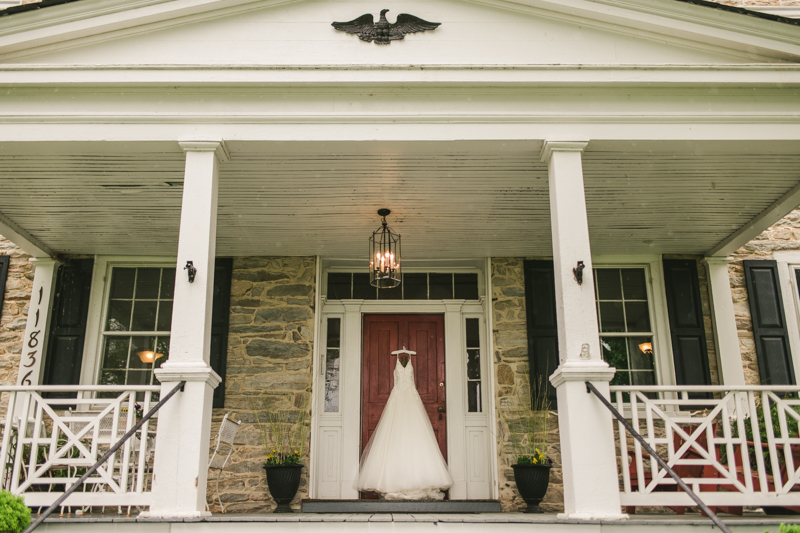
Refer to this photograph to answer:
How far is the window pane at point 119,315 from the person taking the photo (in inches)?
298

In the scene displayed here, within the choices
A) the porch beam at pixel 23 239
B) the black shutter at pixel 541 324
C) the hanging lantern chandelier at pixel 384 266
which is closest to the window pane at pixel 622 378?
the black shutter at pixel 541 324

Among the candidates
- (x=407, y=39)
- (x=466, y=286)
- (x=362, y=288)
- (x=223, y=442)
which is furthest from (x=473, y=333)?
(x=407, y=39)

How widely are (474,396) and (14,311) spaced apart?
5180mm

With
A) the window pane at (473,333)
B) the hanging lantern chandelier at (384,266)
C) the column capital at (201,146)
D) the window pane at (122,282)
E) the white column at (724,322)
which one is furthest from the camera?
the window pane at (473,333)

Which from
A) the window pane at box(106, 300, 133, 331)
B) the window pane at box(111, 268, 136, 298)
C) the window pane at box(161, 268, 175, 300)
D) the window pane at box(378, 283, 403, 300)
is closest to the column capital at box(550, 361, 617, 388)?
the window pane at box(378, 283, 403, 300)

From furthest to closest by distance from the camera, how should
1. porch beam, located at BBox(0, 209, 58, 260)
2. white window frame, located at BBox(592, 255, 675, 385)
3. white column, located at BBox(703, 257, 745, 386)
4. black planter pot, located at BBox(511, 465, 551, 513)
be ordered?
white window frame, located at BBox(592, 255, 675, 385) → white column, located at BBox(703, 257, 745, 386) → porch beam, located at BBox(0, 209, 58, 260) → black planter pot, located at BBox(511, 465, 551, 513)

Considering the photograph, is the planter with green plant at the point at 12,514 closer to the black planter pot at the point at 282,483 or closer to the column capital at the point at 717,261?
the black planter pot at the point at 282,483

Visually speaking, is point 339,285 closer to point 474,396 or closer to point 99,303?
point 474,396

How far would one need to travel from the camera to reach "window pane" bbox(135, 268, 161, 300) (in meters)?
7.70

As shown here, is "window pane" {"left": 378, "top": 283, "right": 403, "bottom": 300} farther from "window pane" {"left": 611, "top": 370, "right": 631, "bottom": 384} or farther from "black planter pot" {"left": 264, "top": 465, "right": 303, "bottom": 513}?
"window pane" {"left": 611, "top": 370, "right": 631, "bottom": 384}

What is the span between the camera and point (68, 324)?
7332 millimetres

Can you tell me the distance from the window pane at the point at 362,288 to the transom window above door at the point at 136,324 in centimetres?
210

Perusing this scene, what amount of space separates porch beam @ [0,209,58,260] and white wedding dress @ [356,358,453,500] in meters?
4.09

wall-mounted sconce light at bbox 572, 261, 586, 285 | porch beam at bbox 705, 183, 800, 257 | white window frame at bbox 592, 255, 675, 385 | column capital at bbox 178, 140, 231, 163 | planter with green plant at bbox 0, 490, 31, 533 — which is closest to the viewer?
planter with green plant at bbox 0, 490, 31, 533
